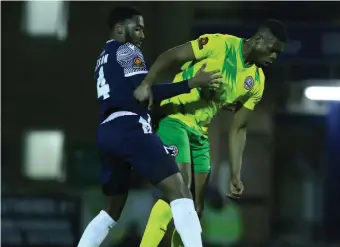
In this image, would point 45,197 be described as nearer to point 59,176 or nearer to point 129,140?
point 59,176

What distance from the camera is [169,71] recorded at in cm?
366

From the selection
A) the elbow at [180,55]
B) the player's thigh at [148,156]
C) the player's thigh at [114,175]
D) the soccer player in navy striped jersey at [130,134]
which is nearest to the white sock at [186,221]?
the soccer player in navy striped jersey at [130,134]

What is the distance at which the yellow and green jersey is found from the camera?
3551mm

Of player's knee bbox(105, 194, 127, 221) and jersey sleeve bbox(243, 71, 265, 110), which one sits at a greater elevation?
jersey sleeve bbox(243, 71, 265, 110)

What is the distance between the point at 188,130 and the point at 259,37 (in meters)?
0.64

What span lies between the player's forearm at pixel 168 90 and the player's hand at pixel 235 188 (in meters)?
1.02

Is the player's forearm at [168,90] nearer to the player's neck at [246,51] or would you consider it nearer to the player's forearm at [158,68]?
the player's forearm at [158,68]

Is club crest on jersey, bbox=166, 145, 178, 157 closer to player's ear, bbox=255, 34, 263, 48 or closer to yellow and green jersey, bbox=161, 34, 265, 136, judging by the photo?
yellow and green jersey, bbox=161, 34, 265, 136

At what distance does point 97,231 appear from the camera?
3.40 m

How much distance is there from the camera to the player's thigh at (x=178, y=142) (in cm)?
351

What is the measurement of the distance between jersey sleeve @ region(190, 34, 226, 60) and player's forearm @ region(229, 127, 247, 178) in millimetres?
531

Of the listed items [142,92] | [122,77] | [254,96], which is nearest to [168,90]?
[142,92]

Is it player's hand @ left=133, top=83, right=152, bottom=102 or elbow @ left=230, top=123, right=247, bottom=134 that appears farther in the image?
elbow @ left=230, top=123, right=247, bottom=134

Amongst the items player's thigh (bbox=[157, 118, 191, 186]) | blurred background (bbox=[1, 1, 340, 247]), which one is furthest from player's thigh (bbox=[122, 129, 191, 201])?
blurred background (bbox=[1, 1, 340, 247])
